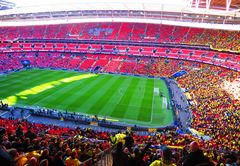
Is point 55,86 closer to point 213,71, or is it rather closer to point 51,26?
point 213,71

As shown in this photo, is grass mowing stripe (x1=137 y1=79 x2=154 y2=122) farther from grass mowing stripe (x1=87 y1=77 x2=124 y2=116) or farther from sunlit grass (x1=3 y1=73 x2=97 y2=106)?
sunlit grass (x1=3 y1=73 x2=97 y2=106)

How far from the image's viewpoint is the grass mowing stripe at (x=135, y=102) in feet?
97.4

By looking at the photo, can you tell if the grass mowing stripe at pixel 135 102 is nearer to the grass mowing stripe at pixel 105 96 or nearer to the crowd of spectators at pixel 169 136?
the grass mowing stripe at pixel 105 96

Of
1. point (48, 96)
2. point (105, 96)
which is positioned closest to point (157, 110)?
point (105, 96)

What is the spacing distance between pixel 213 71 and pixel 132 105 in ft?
73.7

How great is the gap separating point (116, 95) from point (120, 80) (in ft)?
35.3

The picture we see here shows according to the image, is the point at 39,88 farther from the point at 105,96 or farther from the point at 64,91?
the point at 105,96

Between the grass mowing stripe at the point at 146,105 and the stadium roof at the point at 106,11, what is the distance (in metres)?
24.5

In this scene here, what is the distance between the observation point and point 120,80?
156 feet

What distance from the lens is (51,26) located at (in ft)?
246

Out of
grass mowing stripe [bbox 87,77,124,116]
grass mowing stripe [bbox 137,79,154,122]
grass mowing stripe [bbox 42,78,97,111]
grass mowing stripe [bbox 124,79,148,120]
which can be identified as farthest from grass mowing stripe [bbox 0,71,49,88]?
grass mowing stripe [bbox 137,79,154,122]

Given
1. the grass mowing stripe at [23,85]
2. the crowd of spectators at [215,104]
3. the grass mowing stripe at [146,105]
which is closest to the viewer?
the crowd of spectators at [215,104]

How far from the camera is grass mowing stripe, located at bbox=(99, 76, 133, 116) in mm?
30577

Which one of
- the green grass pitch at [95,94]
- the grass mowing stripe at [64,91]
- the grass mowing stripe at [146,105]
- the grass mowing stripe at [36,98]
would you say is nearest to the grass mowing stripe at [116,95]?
the green grass pitch at [95,94]
